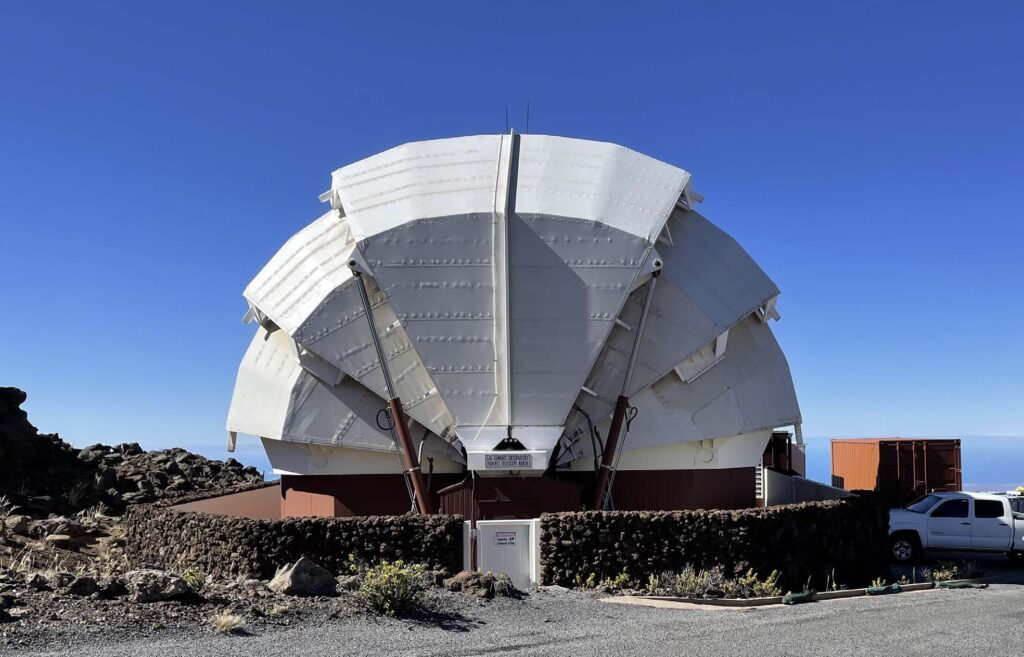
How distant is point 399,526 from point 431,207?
658 centimetres

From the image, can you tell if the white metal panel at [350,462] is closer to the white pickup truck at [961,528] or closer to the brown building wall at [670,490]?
the brown building wall at [670,490]

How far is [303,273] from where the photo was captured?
19.5 m

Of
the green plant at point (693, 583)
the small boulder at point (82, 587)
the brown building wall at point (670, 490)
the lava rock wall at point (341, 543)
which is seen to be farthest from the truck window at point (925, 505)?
the small boulder at point (82, 587)

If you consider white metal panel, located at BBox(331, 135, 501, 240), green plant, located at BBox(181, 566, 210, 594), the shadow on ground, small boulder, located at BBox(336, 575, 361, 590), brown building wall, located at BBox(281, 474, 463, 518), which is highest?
white metal panel, located at BBox(331, 135, 501, 240)

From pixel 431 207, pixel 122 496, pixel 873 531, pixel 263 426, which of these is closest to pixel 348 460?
pixel 263 426

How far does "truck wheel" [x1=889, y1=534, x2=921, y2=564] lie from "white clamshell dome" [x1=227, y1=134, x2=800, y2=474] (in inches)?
156

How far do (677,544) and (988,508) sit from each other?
987 cm

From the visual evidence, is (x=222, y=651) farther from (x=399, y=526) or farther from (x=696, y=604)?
(x=696, y=604)

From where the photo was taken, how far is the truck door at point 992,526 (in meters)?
20.5

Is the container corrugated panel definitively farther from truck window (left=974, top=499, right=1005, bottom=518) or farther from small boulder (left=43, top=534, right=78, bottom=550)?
small boulder (left=43, top=534, right=78, bottom=550)

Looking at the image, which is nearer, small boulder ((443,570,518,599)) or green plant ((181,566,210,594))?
green plant ((181,566,210,594))

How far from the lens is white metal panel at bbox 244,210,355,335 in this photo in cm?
1867

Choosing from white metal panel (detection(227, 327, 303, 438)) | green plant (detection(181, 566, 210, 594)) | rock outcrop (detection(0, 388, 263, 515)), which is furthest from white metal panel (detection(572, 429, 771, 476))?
rock outcrop (detection(0, 388, 263, 515))

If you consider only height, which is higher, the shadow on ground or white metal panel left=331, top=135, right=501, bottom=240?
white metal panel left=331, top=135, right=501, bottom=240
